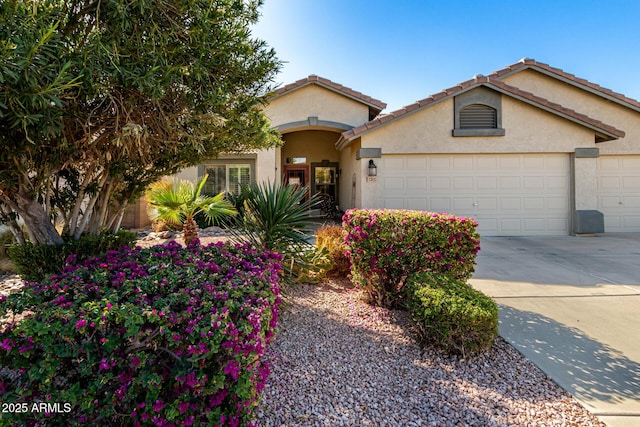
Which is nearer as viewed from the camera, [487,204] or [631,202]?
[487,204]

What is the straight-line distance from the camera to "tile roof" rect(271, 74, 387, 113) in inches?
486

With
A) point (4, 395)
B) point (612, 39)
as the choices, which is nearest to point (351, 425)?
point (4, 395)

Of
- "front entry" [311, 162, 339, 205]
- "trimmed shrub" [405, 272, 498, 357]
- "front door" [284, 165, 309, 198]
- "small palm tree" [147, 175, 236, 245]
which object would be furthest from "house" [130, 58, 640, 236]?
"trimmed shrub" [405, 272, 498, 357]

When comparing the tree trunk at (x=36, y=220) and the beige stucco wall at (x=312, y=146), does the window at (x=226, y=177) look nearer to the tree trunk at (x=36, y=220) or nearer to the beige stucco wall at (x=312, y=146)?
the beige stucco wall at (x=312, y=146)

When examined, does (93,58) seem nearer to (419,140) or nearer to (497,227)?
(419,140)

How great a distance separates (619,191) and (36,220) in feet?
53.0

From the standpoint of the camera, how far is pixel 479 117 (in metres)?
10.3

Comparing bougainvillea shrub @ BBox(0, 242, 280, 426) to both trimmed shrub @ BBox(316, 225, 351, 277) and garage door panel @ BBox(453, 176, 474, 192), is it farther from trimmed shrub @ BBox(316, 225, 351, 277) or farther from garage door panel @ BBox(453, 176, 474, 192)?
garage door panel @ BBox(453, 176, 474, 192)

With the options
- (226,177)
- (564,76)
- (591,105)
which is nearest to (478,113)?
(564,76)

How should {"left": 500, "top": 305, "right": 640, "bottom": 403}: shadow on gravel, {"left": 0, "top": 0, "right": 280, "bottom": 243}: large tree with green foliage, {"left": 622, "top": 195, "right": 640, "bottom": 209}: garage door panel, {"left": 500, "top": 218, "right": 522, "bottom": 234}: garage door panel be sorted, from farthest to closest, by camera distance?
{"left": 622, "top": 195, "right": 640, "bottom": 209}: garage door panel, {"left": 500, "top": 218, "right": 522, "bottom": 234}: garage door panel, {"left": 500, "top": 305, "right": 640, "bottom": 403}: shadow on gravel, {"left": 0, "top": 0, "right": 280, "bottom": 243}: large tree with green foliage

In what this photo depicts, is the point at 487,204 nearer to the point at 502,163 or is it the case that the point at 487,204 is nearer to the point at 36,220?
the point at 502,163

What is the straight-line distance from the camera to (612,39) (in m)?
11.8

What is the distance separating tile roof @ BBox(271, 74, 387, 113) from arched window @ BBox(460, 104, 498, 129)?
3.47 metres

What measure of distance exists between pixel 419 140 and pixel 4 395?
10.6 metres
